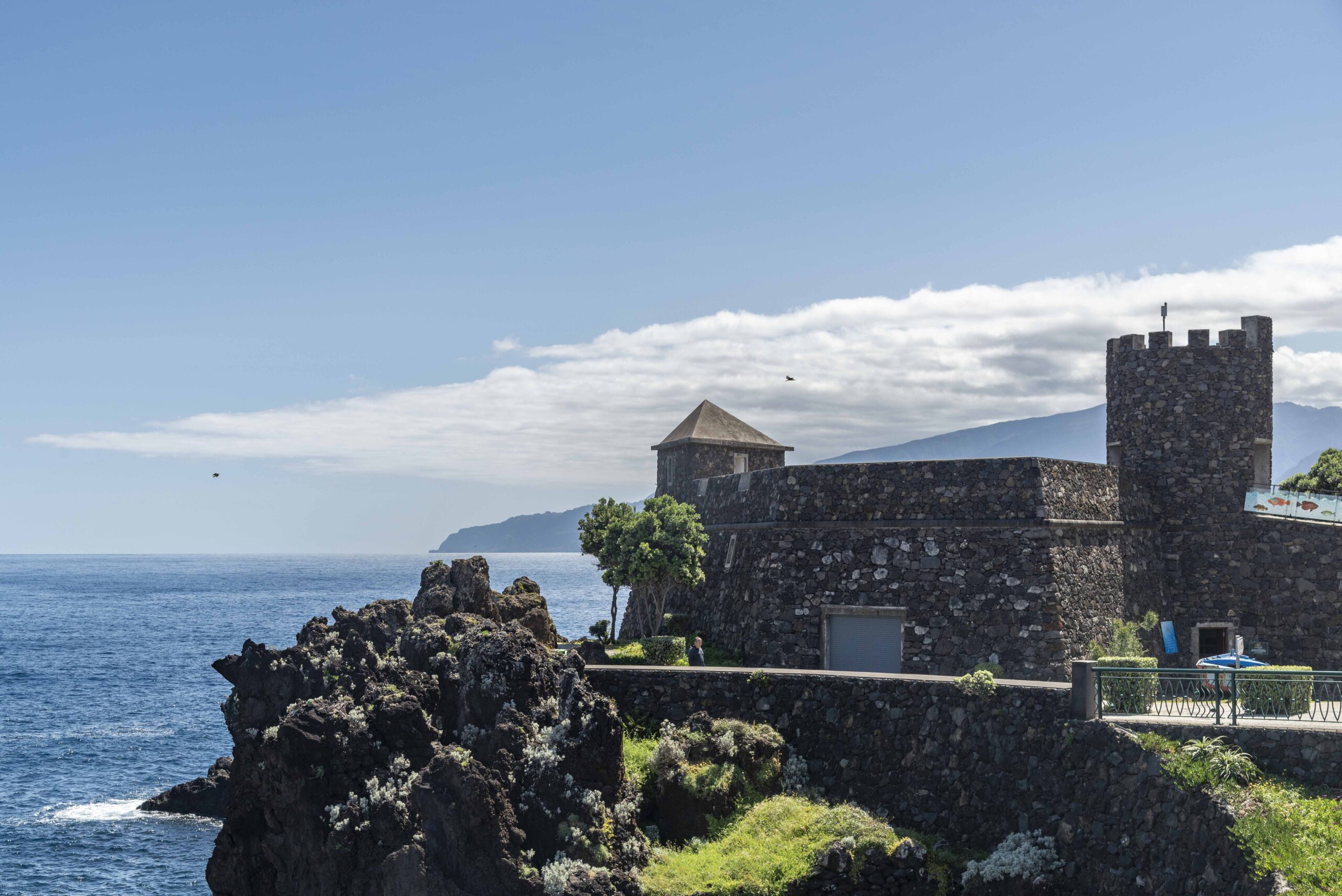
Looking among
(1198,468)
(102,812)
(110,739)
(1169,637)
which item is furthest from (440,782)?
(110,739)

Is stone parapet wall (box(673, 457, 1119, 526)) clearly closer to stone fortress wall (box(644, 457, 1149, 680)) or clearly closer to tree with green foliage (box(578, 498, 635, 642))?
stone fortress wall (box(644, 457, 1149, 680))

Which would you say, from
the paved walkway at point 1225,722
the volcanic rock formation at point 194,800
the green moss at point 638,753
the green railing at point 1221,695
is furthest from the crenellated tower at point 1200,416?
the volcanic rock formation at point 194,800

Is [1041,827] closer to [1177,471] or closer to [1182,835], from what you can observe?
A: [1182,835]

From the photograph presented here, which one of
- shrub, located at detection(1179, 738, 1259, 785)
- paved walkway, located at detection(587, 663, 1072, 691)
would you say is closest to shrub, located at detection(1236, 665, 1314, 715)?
shrub, located at detection(1179, 738, 1259, 785)

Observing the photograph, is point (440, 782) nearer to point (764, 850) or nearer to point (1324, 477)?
point (764, 850)

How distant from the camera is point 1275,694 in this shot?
69.3 ft

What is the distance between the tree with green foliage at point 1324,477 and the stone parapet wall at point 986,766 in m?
27.3

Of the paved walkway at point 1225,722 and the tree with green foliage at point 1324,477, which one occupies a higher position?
the tree with green foliage at point 1324,477

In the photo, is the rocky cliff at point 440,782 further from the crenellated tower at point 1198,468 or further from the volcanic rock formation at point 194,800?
the crenellated tower at point 1198,468

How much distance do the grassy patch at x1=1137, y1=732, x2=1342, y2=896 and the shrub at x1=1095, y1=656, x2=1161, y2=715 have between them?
1711 mm

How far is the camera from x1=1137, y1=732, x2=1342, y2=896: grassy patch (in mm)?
17078

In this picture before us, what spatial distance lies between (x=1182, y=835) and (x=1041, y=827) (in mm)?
3242

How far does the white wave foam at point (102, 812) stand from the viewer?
41.8 meters

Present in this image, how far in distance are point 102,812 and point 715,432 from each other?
29843 millimetres
